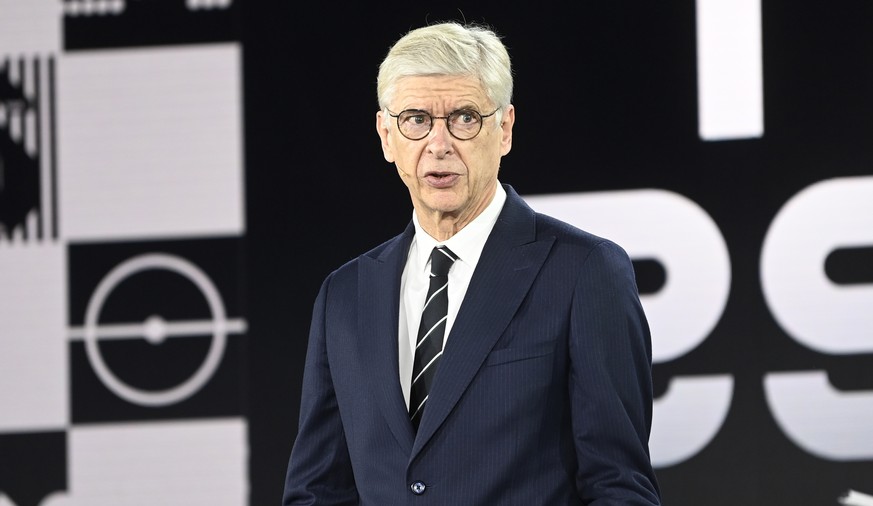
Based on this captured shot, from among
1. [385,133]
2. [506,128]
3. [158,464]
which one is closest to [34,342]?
[158,464]

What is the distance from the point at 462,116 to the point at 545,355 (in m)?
→ 0.39

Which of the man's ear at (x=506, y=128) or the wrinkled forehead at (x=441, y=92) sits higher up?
the wrinkled forehead at (x=441, y=92)

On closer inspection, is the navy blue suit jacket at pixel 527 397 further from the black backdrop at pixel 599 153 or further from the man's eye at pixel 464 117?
the black backdrop at pixel 599 153

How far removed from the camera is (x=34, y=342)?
3.50m

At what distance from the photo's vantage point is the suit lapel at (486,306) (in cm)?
159

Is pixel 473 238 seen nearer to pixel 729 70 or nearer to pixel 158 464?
pixel 729 70

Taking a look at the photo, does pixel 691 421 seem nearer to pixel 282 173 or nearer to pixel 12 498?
pixel 282 173

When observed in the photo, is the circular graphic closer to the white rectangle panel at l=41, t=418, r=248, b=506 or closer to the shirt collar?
the white rectangle panel at l=41, t=418, r=248, b=506

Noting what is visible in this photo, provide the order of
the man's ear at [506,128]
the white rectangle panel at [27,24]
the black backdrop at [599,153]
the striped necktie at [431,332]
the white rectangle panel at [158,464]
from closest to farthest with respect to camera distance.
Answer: the striped necktie at [431,332] → the man's ear at [506,128] → the black backdrop at [599,153] → the white rectangle panel at [158,464] → the white rectangle panel at [27,24]

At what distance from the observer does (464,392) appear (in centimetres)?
159

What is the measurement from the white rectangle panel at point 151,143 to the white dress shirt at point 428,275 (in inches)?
69.6

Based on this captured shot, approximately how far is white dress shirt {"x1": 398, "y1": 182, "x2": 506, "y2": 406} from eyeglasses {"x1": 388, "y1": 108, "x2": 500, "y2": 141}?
127 millimetres

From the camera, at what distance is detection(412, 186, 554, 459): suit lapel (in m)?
1.59

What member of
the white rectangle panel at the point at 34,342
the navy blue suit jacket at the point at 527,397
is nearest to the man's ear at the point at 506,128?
the navy blue suit jacket at the point at 527,397
